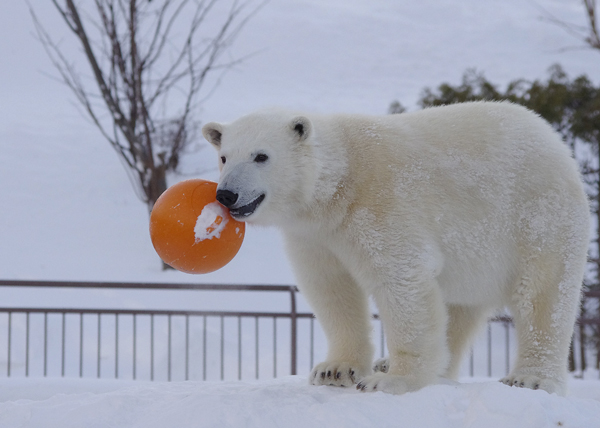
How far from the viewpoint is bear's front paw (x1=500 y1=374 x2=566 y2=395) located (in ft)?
10.2

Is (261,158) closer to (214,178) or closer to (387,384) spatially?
(387,384)

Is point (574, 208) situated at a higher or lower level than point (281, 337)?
higher

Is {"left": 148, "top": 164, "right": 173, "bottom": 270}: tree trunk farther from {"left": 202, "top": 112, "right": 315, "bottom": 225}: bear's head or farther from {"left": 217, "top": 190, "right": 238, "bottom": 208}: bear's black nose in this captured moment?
{"left": 217, "top": 190, "right": 238, "bottom": 208}: bear's black nose

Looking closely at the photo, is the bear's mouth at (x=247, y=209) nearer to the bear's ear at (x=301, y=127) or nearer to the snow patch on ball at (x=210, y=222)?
the snow patch on ball at (x=210, y=222)

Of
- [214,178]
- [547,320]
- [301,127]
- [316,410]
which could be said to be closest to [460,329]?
[547,320]

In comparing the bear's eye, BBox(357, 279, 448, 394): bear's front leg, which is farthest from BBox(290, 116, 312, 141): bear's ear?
BBox(357, 279, 448, 394): bear's front leg

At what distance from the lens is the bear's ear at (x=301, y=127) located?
3.02 m

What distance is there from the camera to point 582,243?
330cm

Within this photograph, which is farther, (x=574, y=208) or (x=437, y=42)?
(x=437, y=42)

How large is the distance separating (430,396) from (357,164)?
3.53 ft

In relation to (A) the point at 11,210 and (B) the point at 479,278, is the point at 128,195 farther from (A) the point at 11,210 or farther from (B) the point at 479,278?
(B) the point at 479,278

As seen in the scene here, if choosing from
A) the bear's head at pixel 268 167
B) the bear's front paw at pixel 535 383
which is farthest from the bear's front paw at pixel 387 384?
the bear's head at pixel 268 167

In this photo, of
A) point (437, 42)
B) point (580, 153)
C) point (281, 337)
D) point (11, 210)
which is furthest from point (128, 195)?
point (437, 42)

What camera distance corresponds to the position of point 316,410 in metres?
2.67
